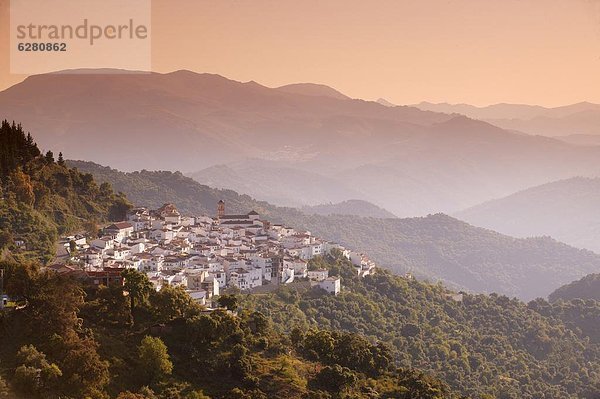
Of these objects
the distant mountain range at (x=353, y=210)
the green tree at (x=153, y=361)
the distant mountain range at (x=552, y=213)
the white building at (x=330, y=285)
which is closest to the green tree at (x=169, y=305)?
the green tree at (x=153, y=361)

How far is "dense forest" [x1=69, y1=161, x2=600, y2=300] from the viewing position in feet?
191

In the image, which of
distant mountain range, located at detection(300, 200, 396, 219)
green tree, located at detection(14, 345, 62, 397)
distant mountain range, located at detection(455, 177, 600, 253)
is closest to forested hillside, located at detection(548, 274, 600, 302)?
green tree, located at detection(14, 345, 62, 397)

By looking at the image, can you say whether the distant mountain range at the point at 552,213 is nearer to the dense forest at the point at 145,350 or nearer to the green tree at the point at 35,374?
the dense forest at the point at 145,350

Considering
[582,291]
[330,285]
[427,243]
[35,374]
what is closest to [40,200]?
[330,285]

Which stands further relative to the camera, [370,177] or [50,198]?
[370,177]

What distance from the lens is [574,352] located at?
34688mm

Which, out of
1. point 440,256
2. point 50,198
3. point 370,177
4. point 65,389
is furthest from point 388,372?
point 370,177

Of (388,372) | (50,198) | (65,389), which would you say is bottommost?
(388,372)

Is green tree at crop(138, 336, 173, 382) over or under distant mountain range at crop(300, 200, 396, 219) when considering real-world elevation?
under

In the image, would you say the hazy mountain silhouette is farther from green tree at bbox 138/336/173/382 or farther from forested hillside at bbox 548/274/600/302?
green tree at bbox 138/336/173/382

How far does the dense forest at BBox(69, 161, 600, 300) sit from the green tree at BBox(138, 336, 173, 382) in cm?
3791

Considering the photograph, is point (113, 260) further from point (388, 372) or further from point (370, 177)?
point (370, 177)

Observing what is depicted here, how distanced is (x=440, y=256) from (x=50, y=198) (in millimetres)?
46758

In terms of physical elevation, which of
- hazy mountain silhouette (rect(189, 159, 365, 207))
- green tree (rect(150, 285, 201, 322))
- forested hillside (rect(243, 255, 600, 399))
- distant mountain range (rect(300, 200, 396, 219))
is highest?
hazy mountain silhouette (rect(189, 159, 365, 207))
